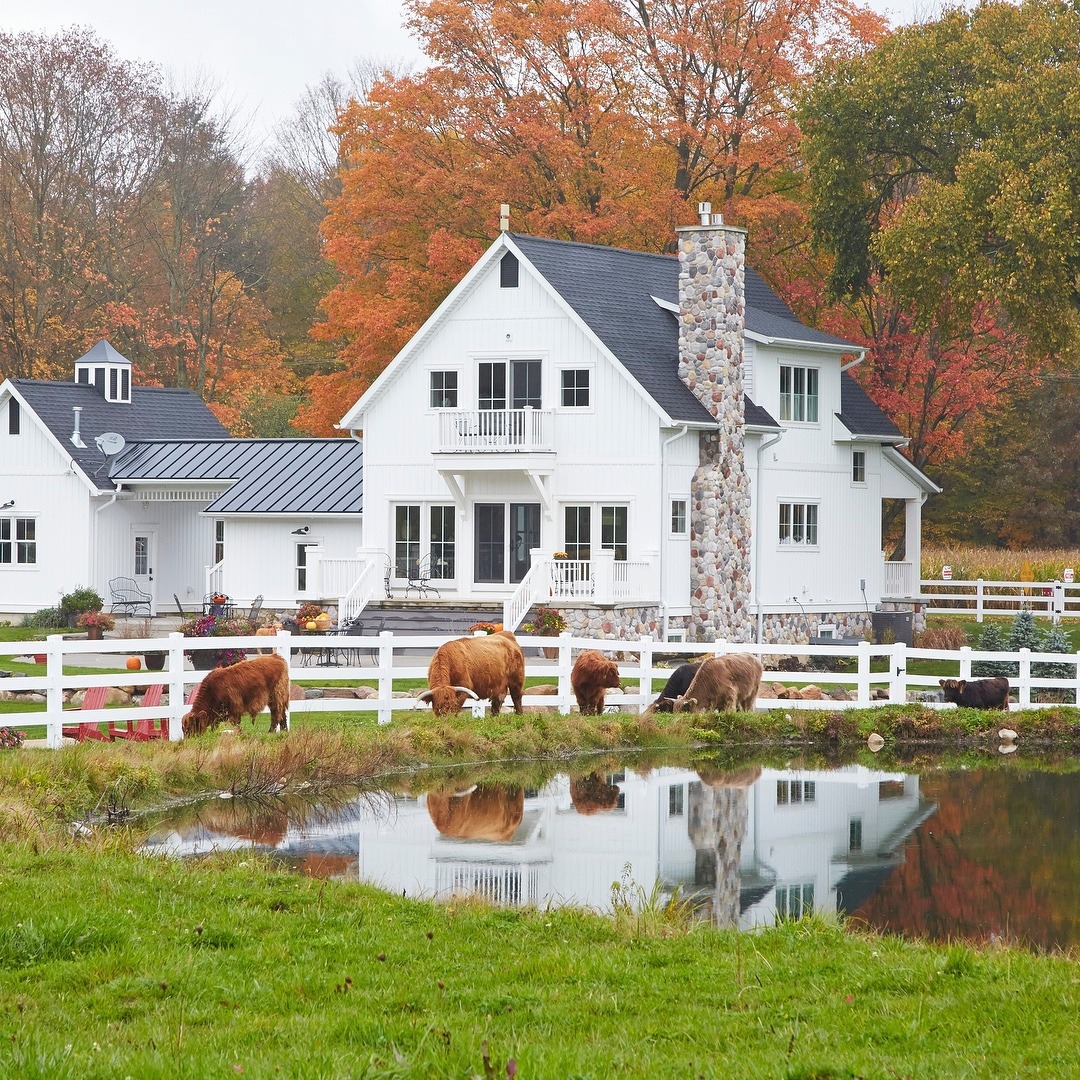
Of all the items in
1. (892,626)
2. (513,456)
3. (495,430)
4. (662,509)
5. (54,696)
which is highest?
(495,430)

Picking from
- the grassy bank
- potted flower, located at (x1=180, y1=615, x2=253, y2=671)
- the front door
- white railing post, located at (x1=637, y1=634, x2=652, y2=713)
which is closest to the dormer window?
the front door

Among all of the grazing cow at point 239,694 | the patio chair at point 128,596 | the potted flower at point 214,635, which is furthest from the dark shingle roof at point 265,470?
the grazing cow at point 239,694

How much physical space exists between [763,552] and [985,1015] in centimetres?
2934

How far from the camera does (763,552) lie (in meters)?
37.4

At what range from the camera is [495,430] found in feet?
119

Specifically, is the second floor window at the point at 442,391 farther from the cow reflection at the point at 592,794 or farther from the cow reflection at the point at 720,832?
the cow reflection at the point at 592,794

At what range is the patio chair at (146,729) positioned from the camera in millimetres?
18547

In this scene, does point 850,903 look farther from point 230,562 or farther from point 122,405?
point 122,405

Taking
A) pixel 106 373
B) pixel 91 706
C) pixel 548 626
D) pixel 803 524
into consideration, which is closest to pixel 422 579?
pixel 548 626

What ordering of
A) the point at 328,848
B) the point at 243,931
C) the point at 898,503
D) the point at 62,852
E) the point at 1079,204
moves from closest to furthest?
the point at 243,931 < the point at 62,852 < the point at 328,848 < the point at 1079,204 < the point at 898,503

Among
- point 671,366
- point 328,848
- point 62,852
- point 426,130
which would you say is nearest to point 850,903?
point 328,848

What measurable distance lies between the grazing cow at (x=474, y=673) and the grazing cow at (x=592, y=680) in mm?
864

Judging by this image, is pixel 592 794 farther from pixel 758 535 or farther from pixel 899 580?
pixel 899 580

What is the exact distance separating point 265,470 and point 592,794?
23775mm
